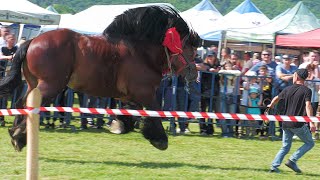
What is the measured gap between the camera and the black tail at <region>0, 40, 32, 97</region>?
33.7 ft

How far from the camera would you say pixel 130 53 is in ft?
34.5

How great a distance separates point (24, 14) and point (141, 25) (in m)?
9.46

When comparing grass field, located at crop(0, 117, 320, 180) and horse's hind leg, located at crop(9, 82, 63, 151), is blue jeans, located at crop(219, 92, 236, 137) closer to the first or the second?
grass field, located at crop(0, 117, 320, 180)

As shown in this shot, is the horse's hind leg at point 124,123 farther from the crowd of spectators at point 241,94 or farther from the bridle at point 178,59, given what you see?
the crowd of spectators at point 241,94

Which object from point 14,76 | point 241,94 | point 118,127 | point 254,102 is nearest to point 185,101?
point 241,94

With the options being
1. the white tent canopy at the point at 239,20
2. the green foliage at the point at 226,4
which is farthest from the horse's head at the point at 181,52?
the green foliage at the point at 226,4

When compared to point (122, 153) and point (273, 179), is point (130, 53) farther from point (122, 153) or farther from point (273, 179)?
point (273, 179)

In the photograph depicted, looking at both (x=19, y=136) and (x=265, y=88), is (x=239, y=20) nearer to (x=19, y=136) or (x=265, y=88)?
(x=265, y=88)

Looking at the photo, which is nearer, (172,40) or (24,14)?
(172,40)

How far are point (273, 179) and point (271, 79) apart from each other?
17.4ft

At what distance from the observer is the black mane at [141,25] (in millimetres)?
10633

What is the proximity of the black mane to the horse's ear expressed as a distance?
0.07 metres

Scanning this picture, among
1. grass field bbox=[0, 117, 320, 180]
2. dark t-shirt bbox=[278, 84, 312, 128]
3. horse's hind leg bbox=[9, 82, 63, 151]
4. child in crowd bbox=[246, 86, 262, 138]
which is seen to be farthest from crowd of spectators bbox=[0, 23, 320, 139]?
dark t-shirt bbox=[278, 84, 312, 128]

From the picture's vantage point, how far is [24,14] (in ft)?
63.8
